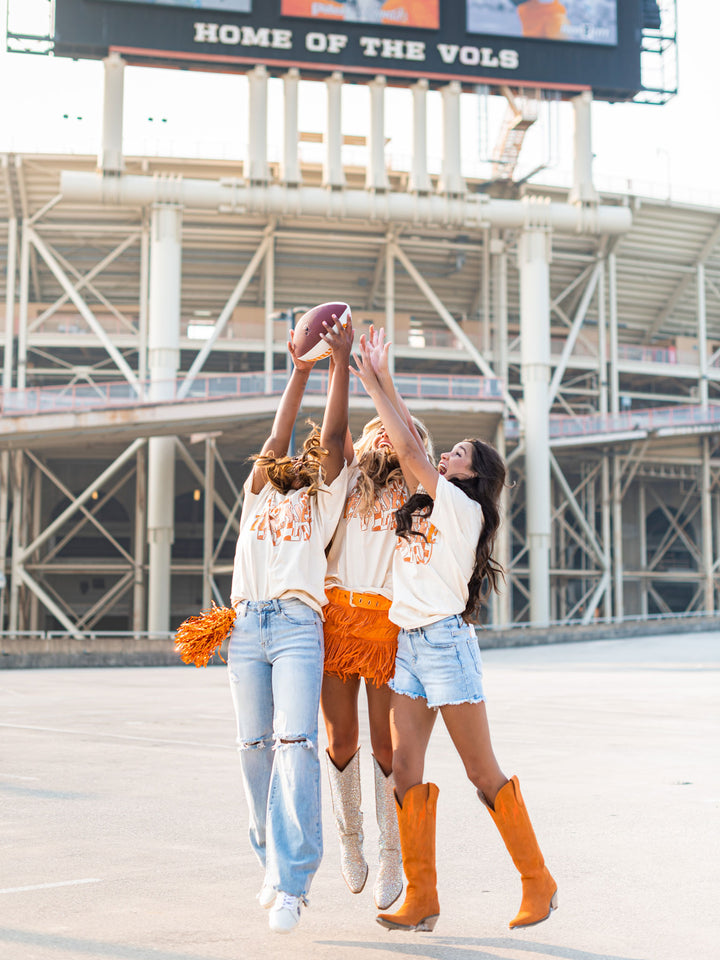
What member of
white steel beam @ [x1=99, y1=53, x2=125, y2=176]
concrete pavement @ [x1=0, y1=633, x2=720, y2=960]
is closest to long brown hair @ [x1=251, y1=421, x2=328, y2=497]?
concrete pavement @ [x1=0, y1=633, x2=720, y2=960]

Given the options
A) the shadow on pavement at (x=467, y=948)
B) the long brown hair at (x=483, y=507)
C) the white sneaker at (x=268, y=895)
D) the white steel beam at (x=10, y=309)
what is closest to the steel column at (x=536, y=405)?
the white steel beam at (x=10, y=309)

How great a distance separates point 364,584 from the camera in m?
4.42

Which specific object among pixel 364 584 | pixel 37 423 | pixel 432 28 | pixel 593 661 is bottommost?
pixel 593 661

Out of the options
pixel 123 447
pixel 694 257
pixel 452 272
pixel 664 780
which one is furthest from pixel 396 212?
pixel 664 780

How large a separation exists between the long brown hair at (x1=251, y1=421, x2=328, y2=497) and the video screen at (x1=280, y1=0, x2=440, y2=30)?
108 feet

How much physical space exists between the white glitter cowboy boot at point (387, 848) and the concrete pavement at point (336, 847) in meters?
0.11

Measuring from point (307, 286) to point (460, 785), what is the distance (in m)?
33.8

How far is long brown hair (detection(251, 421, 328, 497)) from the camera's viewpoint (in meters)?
4.39

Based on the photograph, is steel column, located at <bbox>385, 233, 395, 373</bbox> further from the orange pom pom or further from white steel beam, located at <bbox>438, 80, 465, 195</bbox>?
the orange pom pom

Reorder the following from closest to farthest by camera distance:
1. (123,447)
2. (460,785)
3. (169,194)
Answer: (460,785) → (169,194) → (123,447)

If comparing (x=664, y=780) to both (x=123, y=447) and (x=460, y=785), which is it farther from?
(x=123, y=447)

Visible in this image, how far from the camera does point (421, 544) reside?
4324 mm

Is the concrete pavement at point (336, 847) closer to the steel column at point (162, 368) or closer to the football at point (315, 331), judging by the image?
the football at point (315, 331)

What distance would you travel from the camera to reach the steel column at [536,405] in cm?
3559
